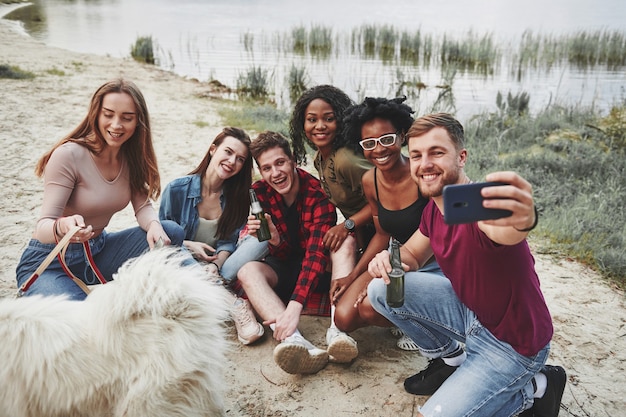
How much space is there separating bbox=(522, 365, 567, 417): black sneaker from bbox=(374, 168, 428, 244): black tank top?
41.1 inches

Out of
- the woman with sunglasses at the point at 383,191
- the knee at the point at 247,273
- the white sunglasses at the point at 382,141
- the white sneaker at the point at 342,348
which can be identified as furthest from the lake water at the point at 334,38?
the white sneaker at the point at 342,348

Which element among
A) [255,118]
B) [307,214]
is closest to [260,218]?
[307,214]

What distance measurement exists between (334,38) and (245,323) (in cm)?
1683

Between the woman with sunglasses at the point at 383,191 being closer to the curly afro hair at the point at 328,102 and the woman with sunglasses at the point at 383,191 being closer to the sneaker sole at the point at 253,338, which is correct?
the curly afro hair at the point at 328,102

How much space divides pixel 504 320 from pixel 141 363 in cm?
155

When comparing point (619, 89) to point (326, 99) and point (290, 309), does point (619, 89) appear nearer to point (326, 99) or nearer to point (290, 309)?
point (326, 99)

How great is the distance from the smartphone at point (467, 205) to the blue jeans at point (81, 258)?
2072 mm

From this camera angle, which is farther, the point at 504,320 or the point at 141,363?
the point at 504,320

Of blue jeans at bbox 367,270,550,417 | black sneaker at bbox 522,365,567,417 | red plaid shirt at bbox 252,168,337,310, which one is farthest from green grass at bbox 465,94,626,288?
red plaid shirt at bbox 252,168,337,310

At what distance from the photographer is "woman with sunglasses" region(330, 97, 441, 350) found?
9.36 ft

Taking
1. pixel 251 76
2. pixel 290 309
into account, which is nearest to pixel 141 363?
pixel 290 309

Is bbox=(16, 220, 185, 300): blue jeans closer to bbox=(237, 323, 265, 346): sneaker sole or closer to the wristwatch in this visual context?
bbox=(237, 323, 265, 346): sneaker sole

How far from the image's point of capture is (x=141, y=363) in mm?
1826

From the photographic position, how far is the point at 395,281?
238 centimetres
